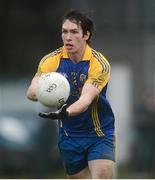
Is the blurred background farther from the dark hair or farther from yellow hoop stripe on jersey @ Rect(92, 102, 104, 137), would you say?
the dark hair

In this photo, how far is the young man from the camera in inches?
478

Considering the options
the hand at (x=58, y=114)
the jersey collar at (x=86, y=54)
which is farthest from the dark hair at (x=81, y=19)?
the hand at (x=58, y=114)

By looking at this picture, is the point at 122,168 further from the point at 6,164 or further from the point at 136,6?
the point at 136,6

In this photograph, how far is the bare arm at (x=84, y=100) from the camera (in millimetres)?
11562

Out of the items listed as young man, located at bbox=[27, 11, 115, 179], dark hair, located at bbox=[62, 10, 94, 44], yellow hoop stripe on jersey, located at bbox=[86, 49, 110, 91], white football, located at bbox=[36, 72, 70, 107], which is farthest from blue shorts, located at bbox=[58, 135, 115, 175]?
dark hair, located at bbox=[62, 10, 94, 44]

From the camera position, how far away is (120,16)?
116 ft

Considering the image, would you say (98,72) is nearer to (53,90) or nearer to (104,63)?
(104,63)

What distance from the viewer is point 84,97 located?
11742 mm

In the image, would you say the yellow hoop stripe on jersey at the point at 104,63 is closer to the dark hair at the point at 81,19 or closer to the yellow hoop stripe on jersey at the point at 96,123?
the dark hair at the point at 81,19

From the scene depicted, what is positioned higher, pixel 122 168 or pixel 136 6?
pixel 136 6

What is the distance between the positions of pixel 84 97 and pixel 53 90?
1.21 ft

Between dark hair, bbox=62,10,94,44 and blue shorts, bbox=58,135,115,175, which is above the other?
dark hair, bbox=62,10,94,44

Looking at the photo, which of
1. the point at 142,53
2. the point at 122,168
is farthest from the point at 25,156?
the point at 142,53

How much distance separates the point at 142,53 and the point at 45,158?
12557mm
